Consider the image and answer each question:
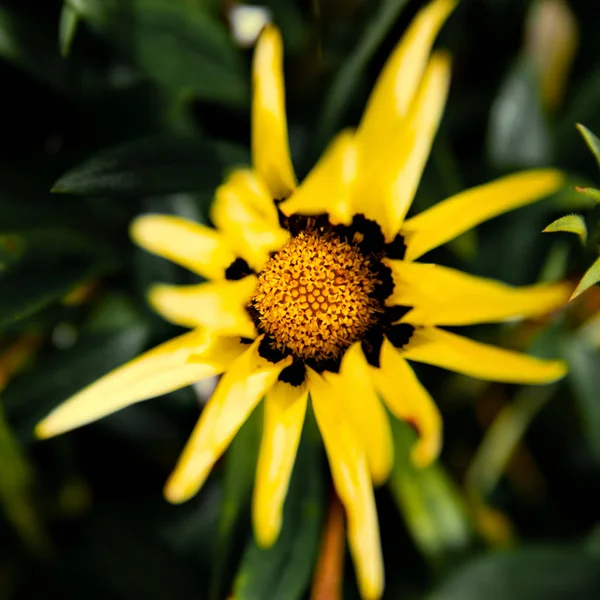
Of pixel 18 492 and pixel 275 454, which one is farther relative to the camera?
pixel 18 492

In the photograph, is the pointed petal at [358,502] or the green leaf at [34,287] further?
the green leaf at [34,287]

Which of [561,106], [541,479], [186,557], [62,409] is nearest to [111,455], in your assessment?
[186,557]

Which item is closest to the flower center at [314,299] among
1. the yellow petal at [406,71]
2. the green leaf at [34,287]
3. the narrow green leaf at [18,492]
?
the yellow petal at [406,71]

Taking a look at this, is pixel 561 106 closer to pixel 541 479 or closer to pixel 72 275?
pixel 541 479

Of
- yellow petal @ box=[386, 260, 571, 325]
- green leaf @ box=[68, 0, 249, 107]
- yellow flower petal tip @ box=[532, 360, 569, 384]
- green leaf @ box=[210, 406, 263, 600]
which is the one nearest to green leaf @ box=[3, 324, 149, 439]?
green leaf @ box=[210, 406, 263, 600]

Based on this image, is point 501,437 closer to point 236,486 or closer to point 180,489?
point 236,486

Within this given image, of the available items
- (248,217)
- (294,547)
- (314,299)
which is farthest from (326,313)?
(294,547)

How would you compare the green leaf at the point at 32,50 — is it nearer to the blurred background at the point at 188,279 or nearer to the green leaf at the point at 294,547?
the blurred background at the point at 188,279
